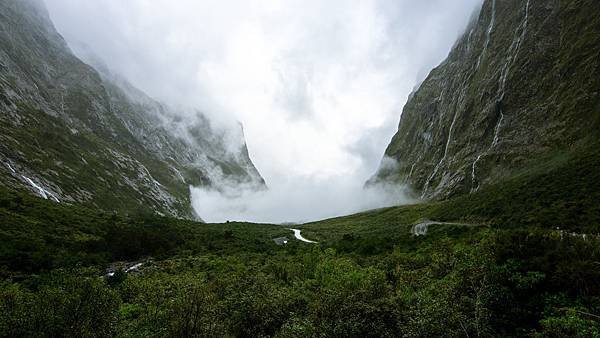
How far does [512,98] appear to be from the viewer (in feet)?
305

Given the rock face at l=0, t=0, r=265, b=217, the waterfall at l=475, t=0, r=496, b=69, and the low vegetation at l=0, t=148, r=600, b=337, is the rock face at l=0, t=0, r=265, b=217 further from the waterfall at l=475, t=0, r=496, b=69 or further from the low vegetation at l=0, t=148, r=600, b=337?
the waterfall at l=475, t=0, r=496, b=69

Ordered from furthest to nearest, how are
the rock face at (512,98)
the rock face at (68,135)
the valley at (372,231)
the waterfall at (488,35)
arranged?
1. the waterfall at (488,35)
2. the rock face at (512,98)
3. the rock face at (68,135)
4. the valley at (372,231)

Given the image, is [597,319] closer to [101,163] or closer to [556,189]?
[556,189]

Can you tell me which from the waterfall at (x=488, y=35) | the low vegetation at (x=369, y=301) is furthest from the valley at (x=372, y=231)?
the waterfall at (x=488, y=35)


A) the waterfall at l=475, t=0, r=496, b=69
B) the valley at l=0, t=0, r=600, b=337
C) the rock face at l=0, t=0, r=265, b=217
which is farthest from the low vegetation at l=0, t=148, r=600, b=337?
the waterfall at l=475, t=0, r=496, b=69

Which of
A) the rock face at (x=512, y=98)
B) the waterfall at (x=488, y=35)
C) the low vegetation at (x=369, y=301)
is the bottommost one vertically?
the low vegetation at (x=369, y=301)

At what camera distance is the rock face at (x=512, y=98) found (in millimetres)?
72062

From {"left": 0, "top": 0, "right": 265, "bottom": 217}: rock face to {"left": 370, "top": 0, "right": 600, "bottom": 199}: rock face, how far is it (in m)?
95.8

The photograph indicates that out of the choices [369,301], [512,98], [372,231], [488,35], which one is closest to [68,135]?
[372,231]

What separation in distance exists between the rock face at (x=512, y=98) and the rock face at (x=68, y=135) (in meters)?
95.8

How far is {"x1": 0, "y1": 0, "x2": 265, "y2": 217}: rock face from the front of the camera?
6975cm

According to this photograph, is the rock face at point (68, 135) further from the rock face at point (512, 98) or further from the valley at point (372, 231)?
the rock face at point (512, 98)

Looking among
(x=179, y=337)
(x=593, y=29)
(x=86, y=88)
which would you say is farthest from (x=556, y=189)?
(x=86, y=88)

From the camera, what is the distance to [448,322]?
10.3 m
